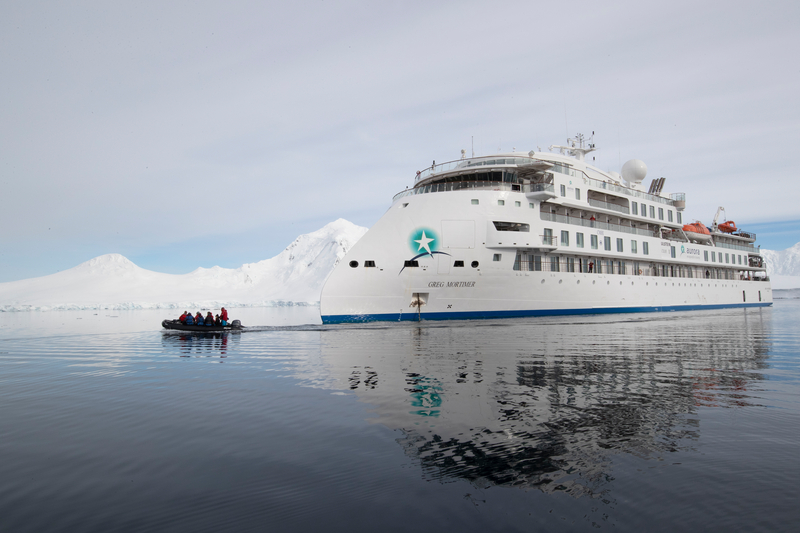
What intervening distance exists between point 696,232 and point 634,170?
11270 mm

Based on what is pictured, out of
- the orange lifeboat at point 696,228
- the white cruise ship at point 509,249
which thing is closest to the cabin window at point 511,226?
the white cruise ship at point 509,249

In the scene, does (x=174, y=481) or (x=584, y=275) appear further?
(x=584, y=275)

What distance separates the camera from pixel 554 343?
1708cm

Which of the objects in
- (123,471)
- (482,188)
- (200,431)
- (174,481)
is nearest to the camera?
(174,481)

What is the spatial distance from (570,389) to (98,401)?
9.64 m

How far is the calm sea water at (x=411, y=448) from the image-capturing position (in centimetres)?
421

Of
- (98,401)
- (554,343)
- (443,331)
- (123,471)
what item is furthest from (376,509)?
(443,331)

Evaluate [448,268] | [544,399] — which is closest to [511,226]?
[448,268]

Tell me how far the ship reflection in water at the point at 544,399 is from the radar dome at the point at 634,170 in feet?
122

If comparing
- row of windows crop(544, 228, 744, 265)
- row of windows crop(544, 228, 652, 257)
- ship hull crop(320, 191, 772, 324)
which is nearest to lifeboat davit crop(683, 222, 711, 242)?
row of windows crop(544, 228, 744, 265)

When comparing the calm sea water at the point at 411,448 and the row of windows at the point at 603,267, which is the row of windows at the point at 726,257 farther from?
the calm sea water at the point at 411,448

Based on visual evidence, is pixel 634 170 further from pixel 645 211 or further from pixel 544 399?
pixel 544 399

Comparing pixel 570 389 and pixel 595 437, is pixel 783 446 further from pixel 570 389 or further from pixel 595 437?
pixel 570 389

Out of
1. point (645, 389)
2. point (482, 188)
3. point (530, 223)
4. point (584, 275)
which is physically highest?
point (482, 188)
